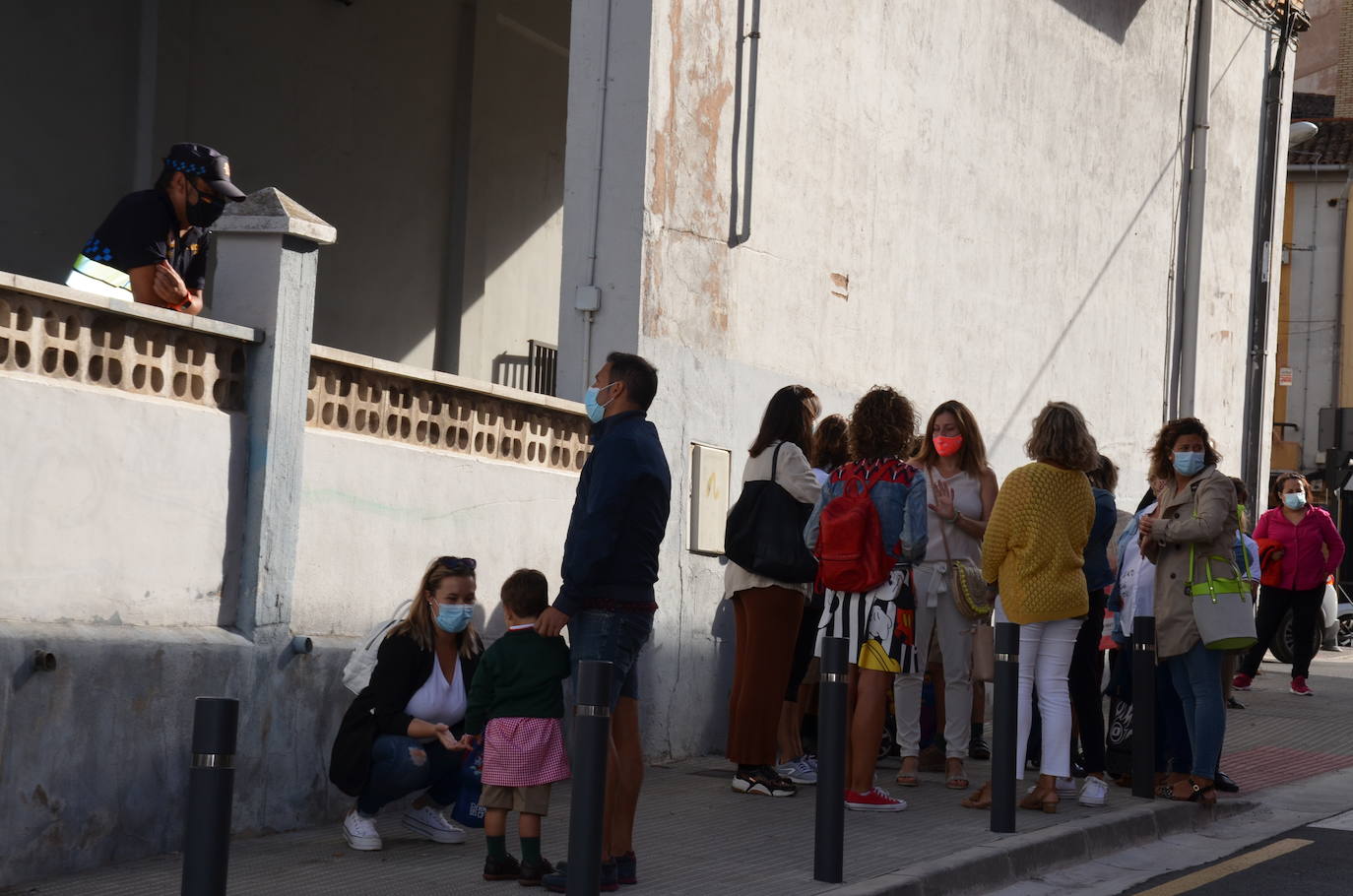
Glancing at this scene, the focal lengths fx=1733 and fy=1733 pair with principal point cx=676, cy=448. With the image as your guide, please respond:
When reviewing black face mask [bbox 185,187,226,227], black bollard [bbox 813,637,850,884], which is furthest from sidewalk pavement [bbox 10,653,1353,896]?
black face mask [bbox 185,187,226,227]

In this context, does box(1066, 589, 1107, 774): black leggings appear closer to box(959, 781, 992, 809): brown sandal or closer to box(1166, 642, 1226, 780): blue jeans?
box(1166, 642, 1226, 780): blue jeans

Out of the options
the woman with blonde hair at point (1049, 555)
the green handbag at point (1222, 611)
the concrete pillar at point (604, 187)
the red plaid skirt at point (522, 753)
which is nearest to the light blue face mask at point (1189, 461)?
the green handbag at point (1222, 611)

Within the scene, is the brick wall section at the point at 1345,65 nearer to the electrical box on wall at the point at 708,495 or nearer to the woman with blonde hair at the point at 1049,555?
the electrical box on wall at the point at 708,495

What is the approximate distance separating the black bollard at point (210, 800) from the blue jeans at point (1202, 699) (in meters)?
5.77

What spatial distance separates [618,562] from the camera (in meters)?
6.16

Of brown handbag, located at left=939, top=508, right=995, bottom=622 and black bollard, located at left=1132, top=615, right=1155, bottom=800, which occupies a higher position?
brown handbag, located at left=939, top=508, right=995, bottom=622

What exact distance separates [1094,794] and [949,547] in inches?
56.0

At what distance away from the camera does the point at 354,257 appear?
14.3 m

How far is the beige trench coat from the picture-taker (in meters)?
8.49

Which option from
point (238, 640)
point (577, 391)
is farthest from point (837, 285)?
point (238, 640)

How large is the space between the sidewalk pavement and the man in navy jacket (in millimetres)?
359

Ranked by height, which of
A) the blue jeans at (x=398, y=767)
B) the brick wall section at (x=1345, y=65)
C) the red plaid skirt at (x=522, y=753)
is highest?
the brick wall section at (x=1345, y=65)

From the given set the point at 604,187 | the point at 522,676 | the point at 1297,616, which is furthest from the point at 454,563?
the point at 1297,616

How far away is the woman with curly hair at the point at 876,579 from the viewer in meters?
8.08
